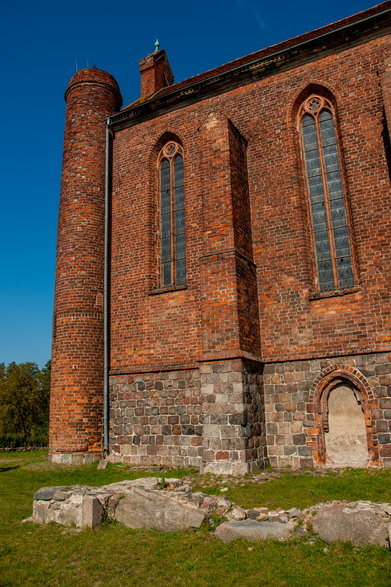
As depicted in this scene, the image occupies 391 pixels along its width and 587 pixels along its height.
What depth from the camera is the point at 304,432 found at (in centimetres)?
Answer: 1012

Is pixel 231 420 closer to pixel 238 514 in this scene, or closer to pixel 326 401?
pixel 326 401

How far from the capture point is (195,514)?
237 inches

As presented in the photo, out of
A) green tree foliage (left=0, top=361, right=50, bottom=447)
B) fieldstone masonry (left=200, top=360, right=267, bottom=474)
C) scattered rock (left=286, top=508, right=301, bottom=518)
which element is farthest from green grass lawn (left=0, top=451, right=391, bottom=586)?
green tree foliage (left=0, top=361, right=50, bottom=447)

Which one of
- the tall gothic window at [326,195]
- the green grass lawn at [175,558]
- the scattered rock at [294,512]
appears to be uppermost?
the tall gothic window at [326,195]

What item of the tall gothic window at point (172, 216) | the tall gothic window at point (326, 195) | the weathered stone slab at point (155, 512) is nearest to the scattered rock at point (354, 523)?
the weathered stone slab at point (155, 512)

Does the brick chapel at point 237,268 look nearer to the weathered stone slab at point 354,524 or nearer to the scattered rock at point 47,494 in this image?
the scattered rock at point 47,494

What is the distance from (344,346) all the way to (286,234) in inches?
118

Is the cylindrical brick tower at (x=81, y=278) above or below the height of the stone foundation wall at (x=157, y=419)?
above

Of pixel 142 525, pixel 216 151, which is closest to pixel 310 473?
pixel 142 525

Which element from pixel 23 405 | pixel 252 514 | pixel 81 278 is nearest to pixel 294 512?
pixel 252 514

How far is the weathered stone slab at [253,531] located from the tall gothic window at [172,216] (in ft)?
25.2

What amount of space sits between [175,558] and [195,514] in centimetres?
92

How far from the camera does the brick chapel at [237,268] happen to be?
9.99 meters

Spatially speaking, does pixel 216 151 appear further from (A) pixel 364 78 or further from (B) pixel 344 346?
(B) pixel 344 346
